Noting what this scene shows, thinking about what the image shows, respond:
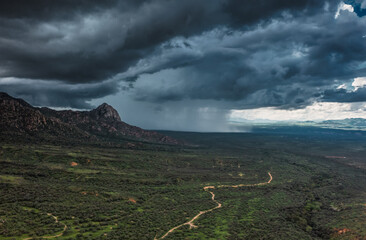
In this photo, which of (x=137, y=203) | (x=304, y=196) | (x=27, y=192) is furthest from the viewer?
(x=304, y=196)

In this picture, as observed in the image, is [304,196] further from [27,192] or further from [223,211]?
[27,192]

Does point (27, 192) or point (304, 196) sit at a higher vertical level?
point (27, 192)

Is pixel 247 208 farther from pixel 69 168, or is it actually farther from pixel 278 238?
pixel 69 168

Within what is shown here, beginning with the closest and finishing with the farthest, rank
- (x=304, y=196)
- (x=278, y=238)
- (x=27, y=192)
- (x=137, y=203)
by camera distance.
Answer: (x=278, y=238) → (x=27, y=192) → (x=137, y=203) → (x=304, y=196)

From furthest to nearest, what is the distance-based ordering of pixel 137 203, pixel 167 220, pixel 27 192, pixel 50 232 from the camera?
pixel 137 203, pixel 27 192, pixel 167 220, pixel 50 232

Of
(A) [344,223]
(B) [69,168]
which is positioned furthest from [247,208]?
(B) [69,168]

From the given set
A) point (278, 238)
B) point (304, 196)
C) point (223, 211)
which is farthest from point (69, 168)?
point (304, 196)

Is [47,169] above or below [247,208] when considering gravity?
above

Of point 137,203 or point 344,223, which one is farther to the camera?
point 137,203

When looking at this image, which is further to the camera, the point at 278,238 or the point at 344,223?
the point at 344,223
